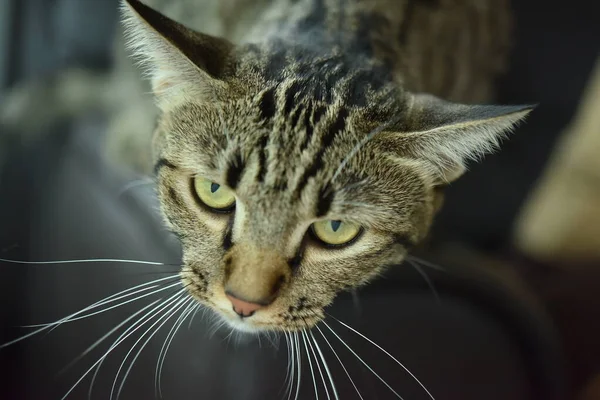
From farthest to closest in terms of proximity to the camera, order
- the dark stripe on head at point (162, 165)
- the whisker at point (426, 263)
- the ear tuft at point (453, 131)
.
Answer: the whisker at point (426, 263) → the dark stripe on head at point (162, 165) → the ear tuft at point (453, 131)

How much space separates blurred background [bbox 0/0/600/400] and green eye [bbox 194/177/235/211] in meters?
0.17

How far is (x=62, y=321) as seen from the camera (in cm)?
89

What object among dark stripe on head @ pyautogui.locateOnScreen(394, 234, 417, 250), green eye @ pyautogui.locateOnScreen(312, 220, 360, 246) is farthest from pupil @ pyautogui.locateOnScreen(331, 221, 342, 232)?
dark stripe on head @ pyautogui.locateOnScreen(394, 234, 417, 250)

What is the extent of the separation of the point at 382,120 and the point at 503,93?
94 centimetres

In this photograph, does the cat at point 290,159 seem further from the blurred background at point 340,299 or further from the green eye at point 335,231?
the blurred background at point 340,299

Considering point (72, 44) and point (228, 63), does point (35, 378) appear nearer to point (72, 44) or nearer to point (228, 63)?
point (228, 63)

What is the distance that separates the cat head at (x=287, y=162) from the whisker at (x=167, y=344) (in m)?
0.05

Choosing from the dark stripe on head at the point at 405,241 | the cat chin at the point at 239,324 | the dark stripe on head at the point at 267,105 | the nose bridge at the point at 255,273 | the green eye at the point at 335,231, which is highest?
the dark stripe on head at the point at 267,105

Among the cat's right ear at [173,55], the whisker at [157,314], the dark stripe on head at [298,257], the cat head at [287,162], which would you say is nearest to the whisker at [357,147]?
the cat head at [287,162]

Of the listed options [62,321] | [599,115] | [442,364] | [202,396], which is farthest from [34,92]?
[599,115]

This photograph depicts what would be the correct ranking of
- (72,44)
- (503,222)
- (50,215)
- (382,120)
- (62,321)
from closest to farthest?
1. (382,120)
2. (62,321)
3. (50,215)
4. (72,44)
5. (503,222)

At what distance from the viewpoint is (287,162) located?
0.72 metres

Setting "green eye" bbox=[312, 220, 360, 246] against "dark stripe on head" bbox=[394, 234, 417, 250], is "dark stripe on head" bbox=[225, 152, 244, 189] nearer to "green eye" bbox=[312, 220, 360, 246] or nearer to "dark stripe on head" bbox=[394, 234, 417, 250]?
"green eye" bbox=[312, 220, 360, 246]

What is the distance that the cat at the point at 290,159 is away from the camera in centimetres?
73
